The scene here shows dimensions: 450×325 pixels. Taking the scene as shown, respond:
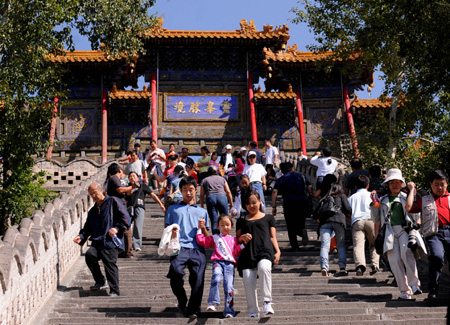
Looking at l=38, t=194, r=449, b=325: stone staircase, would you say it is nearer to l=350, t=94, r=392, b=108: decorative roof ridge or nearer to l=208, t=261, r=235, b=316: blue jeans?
l=208, t=261, r=235, b=316: blue jeans

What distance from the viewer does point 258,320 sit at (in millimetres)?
7691

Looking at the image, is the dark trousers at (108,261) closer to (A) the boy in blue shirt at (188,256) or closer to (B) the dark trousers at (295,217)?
(A) the boy in blue shirt at (188,256)

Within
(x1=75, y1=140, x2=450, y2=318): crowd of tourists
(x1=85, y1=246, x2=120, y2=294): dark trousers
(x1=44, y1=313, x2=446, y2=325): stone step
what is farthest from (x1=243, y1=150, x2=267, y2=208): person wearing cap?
(x1=44, y1=313, x2=446, y2=325): stone step

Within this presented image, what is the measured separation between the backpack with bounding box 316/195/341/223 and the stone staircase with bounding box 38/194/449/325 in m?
0.80

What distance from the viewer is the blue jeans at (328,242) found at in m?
9.88

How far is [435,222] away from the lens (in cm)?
832

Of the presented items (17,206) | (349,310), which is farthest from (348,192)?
(17,206)

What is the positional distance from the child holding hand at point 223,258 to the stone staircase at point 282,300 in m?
0.20

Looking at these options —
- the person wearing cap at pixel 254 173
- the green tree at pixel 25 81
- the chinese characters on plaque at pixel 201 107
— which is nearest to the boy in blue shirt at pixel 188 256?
the person wearing cap at pixel 254 173

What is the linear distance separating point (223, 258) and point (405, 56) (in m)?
7.29

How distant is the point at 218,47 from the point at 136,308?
2040 cm

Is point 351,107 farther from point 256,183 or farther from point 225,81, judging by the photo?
point 256,183

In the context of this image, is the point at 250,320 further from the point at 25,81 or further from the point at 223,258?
the point at 25,81

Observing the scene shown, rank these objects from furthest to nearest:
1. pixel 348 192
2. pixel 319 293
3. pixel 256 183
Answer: pixel 256 183
pixel 348 192
pixel 319 293
